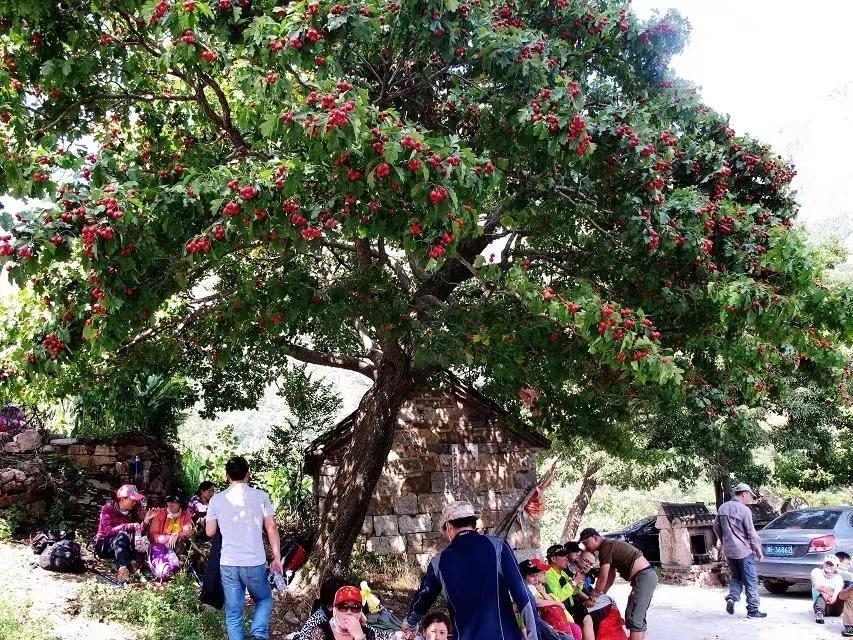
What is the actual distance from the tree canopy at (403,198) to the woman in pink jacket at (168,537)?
175cm

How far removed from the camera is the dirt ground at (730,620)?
8203 mm

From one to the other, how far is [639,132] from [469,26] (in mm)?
1864

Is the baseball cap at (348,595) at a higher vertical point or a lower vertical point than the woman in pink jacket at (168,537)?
lower

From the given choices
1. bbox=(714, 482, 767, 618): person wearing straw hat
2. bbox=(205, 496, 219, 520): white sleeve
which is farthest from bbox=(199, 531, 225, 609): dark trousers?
bbox=(714, 482, 767, 618): person wearing straw hat


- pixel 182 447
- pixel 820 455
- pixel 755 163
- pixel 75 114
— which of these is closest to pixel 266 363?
pixel 182 447

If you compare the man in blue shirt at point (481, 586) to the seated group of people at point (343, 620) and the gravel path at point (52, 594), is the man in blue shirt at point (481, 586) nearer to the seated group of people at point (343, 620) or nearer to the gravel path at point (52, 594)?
the seated group of people at point (343, 620)

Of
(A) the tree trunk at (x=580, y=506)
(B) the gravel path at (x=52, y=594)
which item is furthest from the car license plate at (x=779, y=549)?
(A) the tree trunk at (x=580, y=506)

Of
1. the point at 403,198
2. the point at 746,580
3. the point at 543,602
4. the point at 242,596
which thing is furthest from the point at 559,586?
the point at 746,580

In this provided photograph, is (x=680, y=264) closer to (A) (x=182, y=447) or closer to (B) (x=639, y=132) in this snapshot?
(B) (x=639, y=132)

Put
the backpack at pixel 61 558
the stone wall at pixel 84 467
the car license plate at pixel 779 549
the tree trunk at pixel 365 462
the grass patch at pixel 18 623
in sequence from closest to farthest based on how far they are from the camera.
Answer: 1. the grass patch at pixel 18 623
2. the backpack at pixel 61 558
3. the tree trunk at pixel 365 462
4. the stone wall at pixel 84 467
5. the car license plate at pixel 779 549

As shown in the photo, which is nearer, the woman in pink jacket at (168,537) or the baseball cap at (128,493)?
the woman in pink jacket at (168,537)

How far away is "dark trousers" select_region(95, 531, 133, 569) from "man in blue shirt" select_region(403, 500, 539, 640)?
213 inches

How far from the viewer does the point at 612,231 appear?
788cm

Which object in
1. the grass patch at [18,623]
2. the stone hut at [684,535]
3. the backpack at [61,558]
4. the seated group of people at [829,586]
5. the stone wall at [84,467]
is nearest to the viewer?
the grass patch at [18,623]
